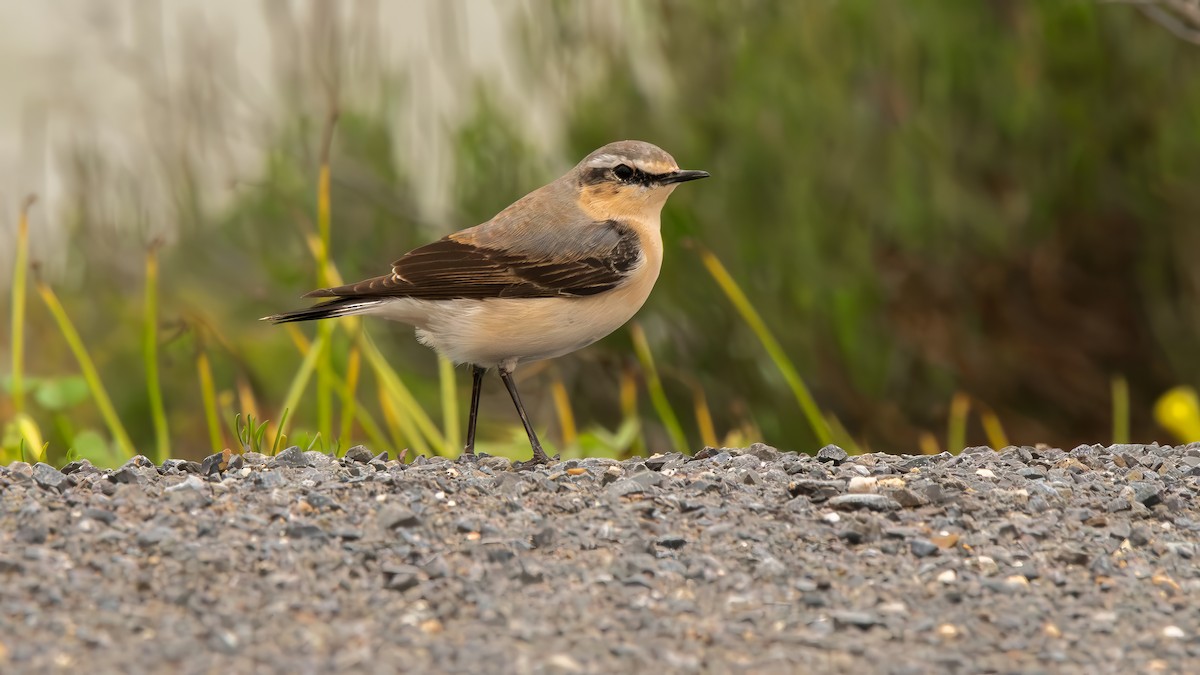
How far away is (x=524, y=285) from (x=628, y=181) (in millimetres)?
694

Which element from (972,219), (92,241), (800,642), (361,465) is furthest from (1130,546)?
(92,241)

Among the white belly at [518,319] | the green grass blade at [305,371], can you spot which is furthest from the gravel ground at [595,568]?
the green grass blade at [305,371]

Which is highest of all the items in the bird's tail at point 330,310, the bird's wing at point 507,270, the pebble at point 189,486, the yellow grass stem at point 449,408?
the bird's wing at point 507,270

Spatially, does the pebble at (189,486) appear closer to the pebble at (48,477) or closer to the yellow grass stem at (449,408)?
the pebble at (48,477)

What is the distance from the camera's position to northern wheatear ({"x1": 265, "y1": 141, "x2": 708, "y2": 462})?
578cm

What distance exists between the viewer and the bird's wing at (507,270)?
19.0 ft

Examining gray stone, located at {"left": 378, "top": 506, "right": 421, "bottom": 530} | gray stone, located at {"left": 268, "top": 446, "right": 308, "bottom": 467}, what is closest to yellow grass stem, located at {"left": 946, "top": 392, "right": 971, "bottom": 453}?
gray stone, located at {"left": 268, "top": 446, "right": 308, "bottom": 467}

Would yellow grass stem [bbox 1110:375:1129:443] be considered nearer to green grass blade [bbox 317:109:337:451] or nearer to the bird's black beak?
the bird's black beak

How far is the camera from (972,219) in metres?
8.17

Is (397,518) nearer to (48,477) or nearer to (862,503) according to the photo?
(48,477)

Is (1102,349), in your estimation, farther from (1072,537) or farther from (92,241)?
(92,241)

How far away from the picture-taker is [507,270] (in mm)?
5879

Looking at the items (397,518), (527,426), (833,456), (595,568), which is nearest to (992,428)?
(833,456)

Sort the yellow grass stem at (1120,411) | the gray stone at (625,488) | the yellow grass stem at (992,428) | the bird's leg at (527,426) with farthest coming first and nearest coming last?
the yellow grass stem at (992,428) < the yellow grass stem at (1120,411) < the bird's leg at (527,426) < the gray stone at (625,488)
